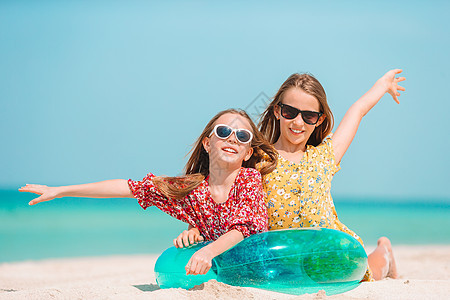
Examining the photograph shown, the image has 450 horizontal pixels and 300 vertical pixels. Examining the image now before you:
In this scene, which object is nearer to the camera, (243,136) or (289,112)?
(243,136)

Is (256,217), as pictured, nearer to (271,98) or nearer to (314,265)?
(314,265)

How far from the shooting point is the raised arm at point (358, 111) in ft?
15.4

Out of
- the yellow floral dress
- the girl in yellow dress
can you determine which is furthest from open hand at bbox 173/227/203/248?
the yellow floral dress

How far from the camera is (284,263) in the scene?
11.4 feet

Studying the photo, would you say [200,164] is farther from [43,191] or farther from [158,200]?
[43,191]

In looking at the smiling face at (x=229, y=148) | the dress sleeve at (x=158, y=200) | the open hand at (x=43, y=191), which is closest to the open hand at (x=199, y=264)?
the dress sleeve at (x=158, y=200)

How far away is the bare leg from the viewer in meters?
5.33

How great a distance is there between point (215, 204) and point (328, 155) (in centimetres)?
124

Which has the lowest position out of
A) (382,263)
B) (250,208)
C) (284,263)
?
(382,263)

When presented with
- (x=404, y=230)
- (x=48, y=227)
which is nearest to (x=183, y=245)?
(x=48, y=227)

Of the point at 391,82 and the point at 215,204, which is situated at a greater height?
the point at 391,82

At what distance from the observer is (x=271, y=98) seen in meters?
4.67

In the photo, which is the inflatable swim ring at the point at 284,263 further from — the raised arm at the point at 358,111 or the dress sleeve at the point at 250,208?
the raised arm at the point at 358,111

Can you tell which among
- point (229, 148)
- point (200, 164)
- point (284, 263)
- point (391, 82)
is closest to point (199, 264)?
point (284, 263)
